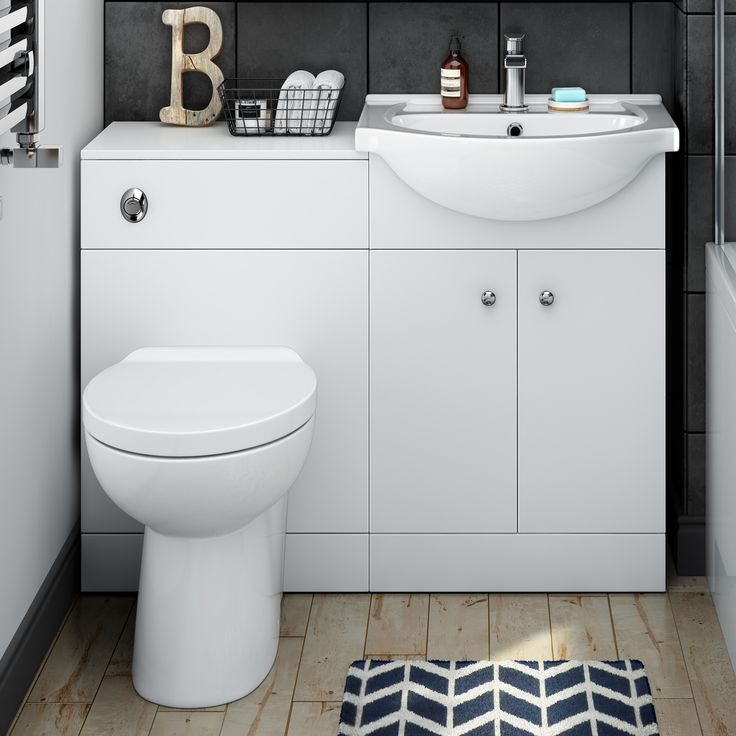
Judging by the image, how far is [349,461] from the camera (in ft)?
7.98

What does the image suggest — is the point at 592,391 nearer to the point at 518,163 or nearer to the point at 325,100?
the point at 518,163

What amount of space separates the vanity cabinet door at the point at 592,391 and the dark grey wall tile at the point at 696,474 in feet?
0.34

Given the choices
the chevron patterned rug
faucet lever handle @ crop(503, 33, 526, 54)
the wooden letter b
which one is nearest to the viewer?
the chevron patterned rug

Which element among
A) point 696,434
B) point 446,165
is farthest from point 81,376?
point 696,434

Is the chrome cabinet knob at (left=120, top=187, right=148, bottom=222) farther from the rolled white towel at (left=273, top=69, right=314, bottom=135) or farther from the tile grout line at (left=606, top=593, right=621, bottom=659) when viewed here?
the tile grout line at (left=606, top=593, right=621, bottom=659)

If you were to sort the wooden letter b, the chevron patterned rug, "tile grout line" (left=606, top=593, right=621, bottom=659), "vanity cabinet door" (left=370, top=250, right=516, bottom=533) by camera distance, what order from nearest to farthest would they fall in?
the chevron patterned rug < "tile grout line" (left=606, top=593, right=621, bottom=659) < "vanity cabinet door" (left=370, top=250, right=516, bottom=533) < the wooden letter b

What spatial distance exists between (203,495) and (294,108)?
0.93 meters

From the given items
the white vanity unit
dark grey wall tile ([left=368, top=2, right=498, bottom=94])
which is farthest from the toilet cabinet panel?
dark grey wall tile ([left=368, top=2, right=498, bottom=94])

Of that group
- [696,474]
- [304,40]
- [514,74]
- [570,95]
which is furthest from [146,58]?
[696,474]

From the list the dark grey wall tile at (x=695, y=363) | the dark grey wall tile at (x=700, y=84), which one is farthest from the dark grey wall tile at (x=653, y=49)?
the dark grey wall tile at (x=695, y=363)

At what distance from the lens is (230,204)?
7.63 feet

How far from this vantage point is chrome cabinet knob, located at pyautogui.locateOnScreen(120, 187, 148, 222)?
2.33 meters

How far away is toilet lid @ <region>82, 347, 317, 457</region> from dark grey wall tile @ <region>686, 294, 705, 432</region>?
79 cm

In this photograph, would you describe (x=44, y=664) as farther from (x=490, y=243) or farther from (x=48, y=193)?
(x=490, y=243)
